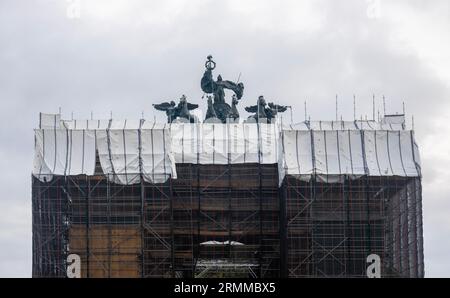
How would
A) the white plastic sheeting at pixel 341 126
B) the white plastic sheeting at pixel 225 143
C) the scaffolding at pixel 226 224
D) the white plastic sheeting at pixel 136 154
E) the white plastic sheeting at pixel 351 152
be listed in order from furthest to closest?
the white plastic sheeting at pixel 225 143 → the white plastic sheeting at pixel 341 126 → the white plastic sheeting at pixel 351 152 → the white plastic sheeting at pixel 136 154 → the scaffolding at pixel 226 224

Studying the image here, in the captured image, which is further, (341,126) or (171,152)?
(341,126)

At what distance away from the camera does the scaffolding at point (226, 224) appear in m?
73.7

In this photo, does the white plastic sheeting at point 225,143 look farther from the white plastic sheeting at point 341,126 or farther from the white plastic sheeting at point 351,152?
the white plastic sheeting at point 351,152

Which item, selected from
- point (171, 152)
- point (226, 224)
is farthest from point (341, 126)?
point (171, 152)

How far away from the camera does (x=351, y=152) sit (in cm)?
7644

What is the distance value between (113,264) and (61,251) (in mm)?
3684

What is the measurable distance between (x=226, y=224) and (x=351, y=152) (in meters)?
9.66

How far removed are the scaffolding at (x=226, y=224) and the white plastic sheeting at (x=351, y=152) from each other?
820 mm

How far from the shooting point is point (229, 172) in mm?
78938

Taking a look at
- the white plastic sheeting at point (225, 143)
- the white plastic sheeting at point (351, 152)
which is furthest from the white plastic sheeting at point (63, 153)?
the white plastic sheeting at point (351, 152)

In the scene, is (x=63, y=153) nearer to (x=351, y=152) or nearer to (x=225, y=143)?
(x=225, y=143)

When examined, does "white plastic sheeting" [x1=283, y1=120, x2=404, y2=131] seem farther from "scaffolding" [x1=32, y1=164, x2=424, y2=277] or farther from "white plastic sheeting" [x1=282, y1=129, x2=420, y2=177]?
"scaffolding" [x1=32, y1=164, x2=424, y2=277]

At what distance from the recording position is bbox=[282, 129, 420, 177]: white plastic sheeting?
75.4 m

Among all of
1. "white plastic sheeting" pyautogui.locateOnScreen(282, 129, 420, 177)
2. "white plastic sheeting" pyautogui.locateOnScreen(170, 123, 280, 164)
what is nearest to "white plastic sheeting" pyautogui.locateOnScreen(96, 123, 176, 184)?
"white plastic sheeting" pyautogui.locateOnScreen(170, 123, 280, 164)
